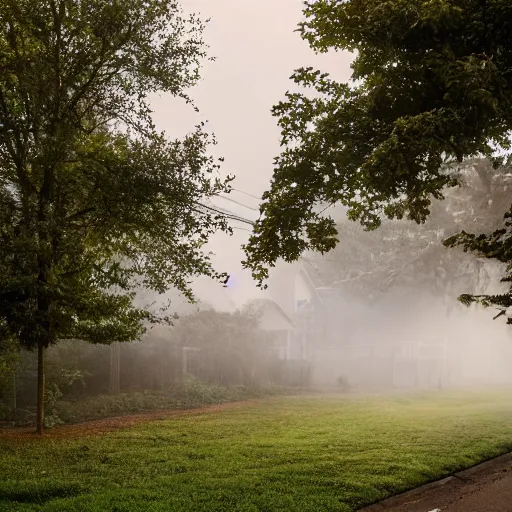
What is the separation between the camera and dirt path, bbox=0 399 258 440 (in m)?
16.0

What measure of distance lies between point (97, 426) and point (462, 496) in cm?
1223

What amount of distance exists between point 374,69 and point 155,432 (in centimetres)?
1169

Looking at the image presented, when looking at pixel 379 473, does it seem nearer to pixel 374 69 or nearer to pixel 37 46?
pixel 374 69

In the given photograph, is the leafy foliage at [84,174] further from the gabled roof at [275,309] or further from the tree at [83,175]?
the gabled roof at [275,309]

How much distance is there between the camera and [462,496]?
10.1 metres

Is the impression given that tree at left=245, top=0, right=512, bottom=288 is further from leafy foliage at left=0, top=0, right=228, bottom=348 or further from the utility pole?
the utility pole

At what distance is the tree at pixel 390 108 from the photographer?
9.89 meters

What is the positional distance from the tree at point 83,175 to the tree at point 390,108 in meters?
4.36

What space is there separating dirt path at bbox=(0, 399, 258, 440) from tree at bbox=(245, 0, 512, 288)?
8.27m

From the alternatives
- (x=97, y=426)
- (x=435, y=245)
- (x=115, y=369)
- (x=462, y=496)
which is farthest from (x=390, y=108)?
(x=435, y=245)

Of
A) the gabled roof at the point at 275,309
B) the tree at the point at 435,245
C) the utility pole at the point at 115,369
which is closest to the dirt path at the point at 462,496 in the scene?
the tree at the point at 435,245

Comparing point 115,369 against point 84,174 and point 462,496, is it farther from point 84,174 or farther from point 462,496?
point 462,496

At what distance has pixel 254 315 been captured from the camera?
37438 mm

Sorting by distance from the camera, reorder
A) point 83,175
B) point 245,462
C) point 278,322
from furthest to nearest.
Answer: point 278,322, point 83,175, point 245,462
